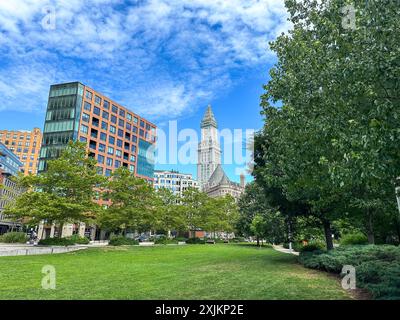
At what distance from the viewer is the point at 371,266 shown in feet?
42.1

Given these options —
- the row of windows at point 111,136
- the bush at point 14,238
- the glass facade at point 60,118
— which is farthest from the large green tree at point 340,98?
the row of windows at point 111,136

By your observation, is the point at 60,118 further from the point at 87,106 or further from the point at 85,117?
the point at 87,106

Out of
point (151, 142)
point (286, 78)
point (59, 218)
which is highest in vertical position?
point (151, 142)

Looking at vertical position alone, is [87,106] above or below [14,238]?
above

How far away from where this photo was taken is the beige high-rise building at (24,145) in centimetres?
14200

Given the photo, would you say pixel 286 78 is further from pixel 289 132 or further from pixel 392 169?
pixel 392 169

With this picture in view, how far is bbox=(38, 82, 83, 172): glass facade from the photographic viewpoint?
79.9m

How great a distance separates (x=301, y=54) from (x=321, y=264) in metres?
12.0

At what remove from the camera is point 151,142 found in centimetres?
10788

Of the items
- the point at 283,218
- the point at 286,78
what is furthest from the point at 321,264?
the point at 286,78

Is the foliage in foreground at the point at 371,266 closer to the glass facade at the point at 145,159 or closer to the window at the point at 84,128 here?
the window at the point at 84,128

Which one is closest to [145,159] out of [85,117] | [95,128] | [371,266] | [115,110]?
[115,110]

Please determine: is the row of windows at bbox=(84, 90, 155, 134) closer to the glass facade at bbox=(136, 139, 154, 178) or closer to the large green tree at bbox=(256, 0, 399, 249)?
the glass facade at bbox=(136, 139, 154, 178)

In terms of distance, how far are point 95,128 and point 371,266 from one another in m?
83.4
